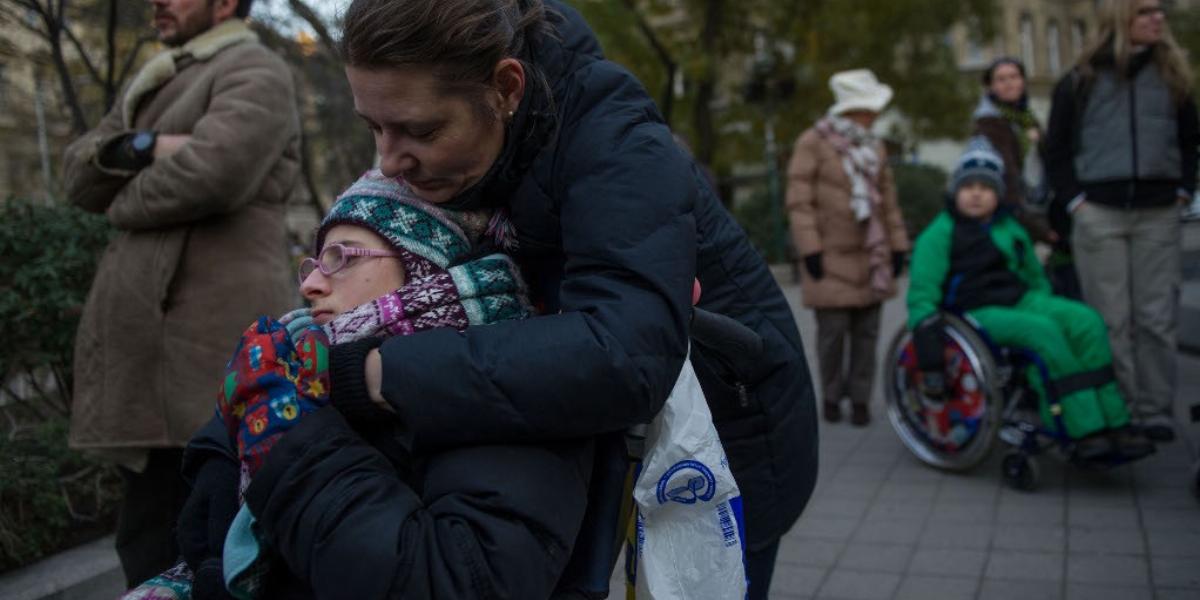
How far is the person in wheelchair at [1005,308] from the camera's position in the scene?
4.56m

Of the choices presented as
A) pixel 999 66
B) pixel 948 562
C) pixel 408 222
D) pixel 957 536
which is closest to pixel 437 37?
pixel 408 222

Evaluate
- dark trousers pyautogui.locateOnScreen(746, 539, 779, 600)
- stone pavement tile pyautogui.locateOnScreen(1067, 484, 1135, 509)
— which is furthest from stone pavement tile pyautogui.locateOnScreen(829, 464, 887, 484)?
dark trousers pyautogui.locateOnScreen(746, 539, 779, 600)

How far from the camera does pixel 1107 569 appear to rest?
3803 millimetres

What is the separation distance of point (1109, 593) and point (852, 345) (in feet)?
9.88

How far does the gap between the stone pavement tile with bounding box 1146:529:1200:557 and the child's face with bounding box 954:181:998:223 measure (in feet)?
5.67

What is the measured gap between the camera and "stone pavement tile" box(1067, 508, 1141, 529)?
425 centimetres

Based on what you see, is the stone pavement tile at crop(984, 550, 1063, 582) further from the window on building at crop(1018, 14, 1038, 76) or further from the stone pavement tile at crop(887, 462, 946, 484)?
the window on building at crop(1018, 14, 1038, 76)

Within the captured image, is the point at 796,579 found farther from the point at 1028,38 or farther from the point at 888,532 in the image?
the point at 1028,38

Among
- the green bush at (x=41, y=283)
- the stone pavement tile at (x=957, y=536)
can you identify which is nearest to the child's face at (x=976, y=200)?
the stone pavement tile at (x=957, y=536)

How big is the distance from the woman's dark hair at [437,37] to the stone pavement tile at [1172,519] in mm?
3720

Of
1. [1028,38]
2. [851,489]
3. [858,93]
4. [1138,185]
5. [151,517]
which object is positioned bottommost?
[1028,38]

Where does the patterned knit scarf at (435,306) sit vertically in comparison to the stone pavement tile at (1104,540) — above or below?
above

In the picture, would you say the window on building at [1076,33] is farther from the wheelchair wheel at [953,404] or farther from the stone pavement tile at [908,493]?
the stone pavement tile at [908,493]

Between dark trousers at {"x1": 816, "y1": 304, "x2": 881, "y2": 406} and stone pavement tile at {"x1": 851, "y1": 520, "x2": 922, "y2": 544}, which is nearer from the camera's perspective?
stone pavement tile at {"x1": 851, "y1": 520, "x2": 922, "y2": 544}
